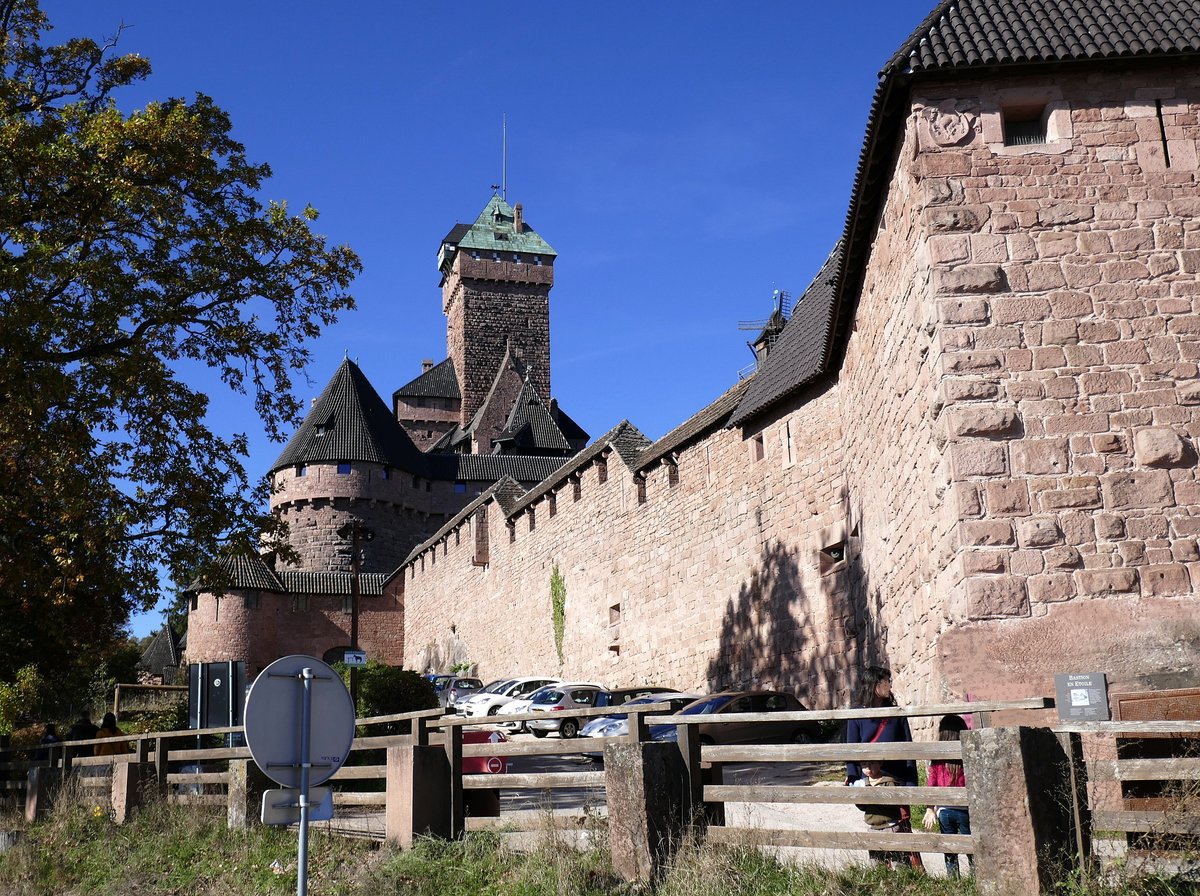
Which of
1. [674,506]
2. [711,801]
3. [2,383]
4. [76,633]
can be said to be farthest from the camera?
[674,506]

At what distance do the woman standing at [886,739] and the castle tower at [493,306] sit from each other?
65920 millimetres

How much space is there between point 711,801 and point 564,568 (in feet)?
77.8

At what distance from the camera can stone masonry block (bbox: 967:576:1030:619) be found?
384 inches

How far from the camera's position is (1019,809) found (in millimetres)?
6020

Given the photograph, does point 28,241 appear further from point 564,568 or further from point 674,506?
point 564,568

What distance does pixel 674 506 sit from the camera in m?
25.1

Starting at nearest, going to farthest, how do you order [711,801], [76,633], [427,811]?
[711,801] < [427,811] < [76,633]

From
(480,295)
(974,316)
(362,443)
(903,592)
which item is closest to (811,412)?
(903,592)

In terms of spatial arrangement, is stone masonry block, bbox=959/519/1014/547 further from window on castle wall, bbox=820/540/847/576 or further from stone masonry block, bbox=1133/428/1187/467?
window on castle wall, bbox=820/540/847/576

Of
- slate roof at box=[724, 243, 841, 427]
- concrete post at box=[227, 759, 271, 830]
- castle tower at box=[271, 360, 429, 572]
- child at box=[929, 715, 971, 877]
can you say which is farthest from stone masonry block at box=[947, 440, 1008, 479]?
castle tower at box=[271, 360, 429, 572]

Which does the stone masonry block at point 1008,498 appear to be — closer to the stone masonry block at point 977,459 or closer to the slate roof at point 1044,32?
the stone masonry block at point 977,459

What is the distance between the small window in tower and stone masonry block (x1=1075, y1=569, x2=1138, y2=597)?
404cm

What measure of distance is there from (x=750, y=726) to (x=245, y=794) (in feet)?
27.3

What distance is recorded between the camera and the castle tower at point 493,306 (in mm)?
75750
